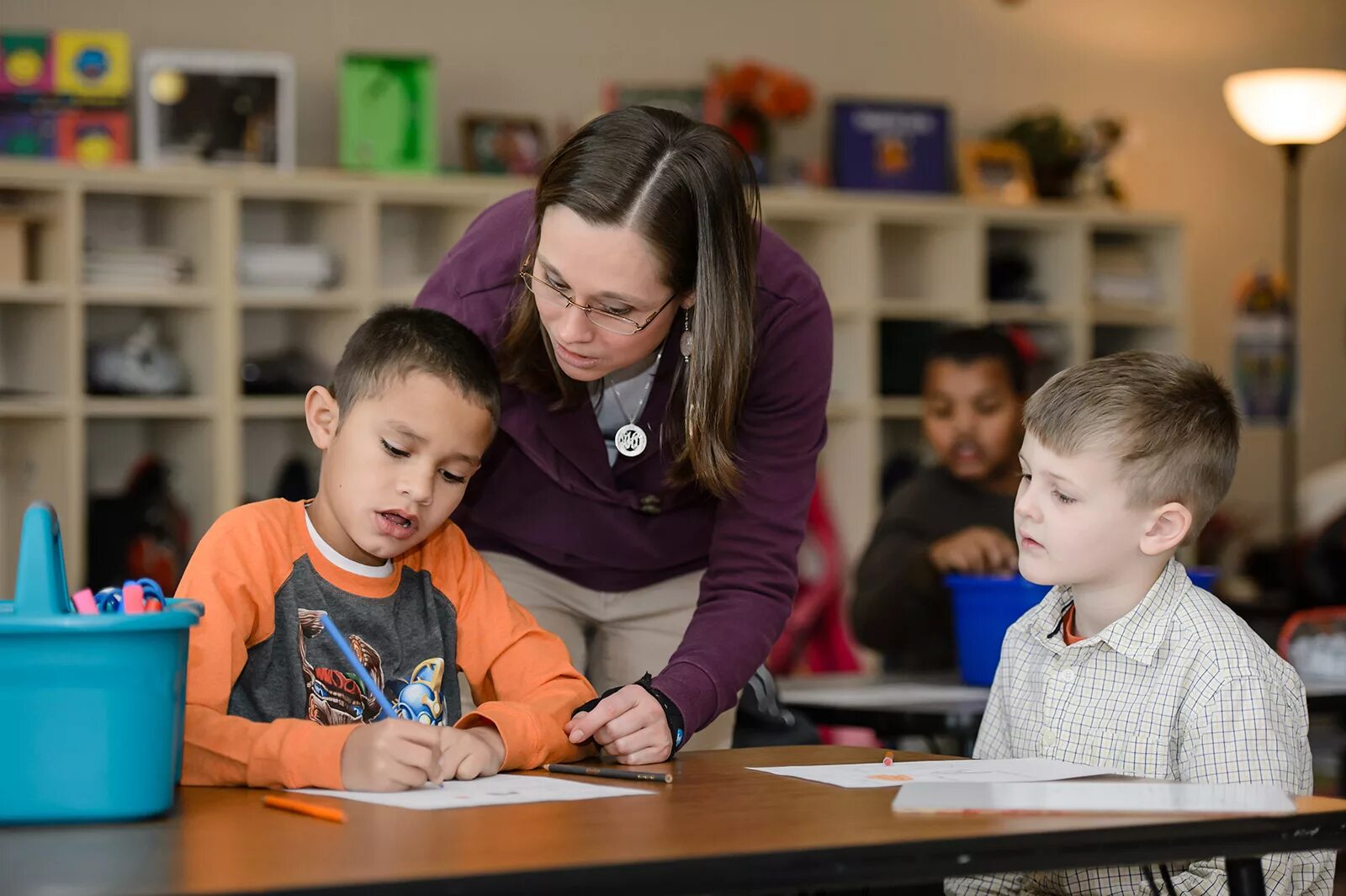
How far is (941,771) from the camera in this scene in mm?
1475

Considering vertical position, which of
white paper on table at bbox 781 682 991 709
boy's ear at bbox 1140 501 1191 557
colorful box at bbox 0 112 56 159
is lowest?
white paper on table at bbox 781 682 991 709

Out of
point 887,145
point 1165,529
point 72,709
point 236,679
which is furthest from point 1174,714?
point 887,145

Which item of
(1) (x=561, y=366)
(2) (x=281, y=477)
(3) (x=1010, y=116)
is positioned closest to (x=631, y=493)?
(1) (x=561, y=366)

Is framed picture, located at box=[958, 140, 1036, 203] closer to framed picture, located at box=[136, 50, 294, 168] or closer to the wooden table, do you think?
framed picture, located at box=[136, 50, 294, 168]

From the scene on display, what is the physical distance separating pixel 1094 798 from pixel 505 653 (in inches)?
27.9

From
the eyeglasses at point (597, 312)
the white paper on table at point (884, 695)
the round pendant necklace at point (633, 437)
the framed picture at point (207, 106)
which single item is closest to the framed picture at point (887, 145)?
the framed picture at point (207, 106)

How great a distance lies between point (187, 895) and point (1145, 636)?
1.05m

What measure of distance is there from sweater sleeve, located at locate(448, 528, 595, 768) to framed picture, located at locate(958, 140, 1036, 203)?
403 centimetres

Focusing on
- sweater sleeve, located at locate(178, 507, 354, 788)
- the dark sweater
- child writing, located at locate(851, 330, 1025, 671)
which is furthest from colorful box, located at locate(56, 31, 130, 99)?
sweater sleeve, located at locate(178, 507, 354, 788)

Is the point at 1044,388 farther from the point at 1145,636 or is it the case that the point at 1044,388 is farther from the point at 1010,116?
the point at 1010,116

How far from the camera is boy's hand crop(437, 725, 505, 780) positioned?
1.43 metres

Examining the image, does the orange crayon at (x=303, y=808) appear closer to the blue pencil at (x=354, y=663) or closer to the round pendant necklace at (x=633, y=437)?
the blue pencil at (x=354, y=663)

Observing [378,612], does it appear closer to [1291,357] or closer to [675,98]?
[675,98]

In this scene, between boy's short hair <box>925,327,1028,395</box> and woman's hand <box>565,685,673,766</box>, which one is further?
boy's short hair <box>925,327,1028,395</box>
